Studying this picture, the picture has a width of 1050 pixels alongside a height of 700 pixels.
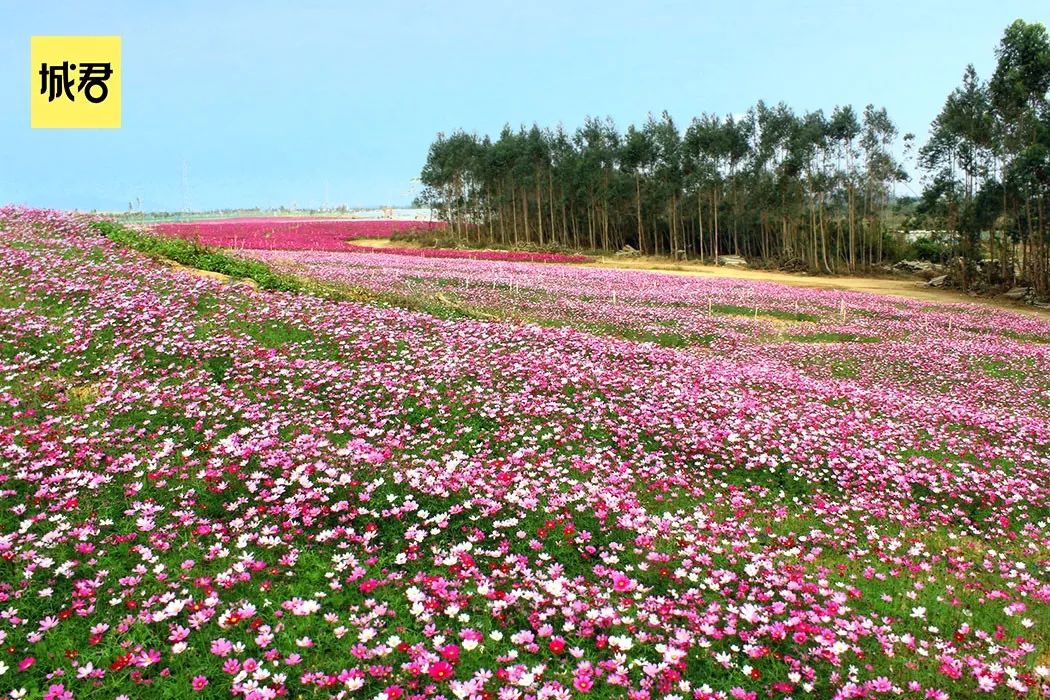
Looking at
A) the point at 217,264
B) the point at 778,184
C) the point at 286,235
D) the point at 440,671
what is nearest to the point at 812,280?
the point at 778,184

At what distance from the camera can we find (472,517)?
239 inches

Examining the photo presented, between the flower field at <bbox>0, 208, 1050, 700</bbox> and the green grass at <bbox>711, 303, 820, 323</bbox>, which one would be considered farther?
the green grass at <bbox>711, 303, 820, 323</bbox>

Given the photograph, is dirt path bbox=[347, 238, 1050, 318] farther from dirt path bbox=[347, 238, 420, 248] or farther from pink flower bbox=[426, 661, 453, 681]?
pink flower bbox=[426, 661, 453, 681]

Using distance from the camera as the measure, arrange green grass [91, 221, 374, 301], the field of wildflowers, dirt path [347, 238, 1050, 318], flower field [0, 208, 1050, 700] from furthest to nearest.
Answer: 1. the field of wildflowers
2. dirt path [347, 238, 1050, 318]
3. green grass [91, 221, 374, 301]
4. flower field [0, 208, 1050, 700]

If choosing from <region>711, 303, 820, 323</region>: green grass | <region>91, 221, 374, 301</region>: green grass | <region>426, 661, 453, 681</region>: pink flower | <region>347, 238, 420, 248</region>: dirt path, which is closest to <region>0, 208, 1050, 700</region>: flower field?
<region>426, 661, 453, 681</region>: pink flower

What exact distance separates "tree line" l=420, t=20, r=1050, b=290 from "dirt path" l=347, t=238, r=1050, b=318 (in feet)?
10.1

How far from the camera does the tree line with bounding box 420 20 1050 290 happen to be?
4134cm

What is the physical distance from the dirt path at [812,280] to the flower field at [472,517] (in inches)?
1392

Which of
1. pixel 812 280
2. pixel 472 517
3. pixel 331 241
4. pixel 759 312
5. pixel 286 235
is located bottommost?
pixel 472 517

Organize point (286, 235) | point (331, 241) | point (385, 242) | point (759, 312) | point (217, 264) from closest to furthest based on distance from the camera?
point (217, 264) < point (759, 312) < point (331, 241) < point (286, 235) < point (385, 242)

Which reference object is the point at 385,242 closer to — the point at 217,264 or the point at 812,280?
the point at 812,280

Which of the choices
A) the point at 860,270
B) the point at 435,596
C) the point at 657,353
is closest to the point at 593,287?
the point at 657,353

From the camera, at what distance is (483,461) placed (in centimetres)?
750

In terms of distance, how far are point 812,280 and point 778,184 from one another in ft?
55.7
